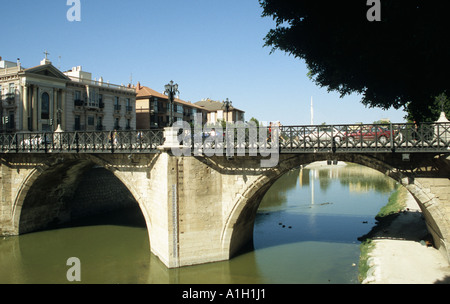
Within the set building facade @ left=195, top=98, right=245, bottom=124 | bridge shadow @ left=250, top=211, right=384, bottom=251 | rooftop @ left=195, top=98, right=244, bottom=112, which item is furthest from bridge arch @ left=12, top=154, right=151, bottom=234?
rooftop @ left=195, top=98, right=244, bottom=112

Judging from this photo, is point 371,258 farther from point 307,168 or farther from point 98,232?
point 307,168

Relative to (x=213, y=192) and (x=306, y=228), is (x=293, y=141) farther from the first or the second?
(x=306, y=228)

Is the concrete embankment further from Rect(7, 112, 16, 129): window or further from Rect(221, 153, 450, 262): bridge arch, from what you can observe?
Rect(7, 112, 16, 129): window

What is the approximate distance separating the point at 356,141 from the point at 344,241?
25.3 ft

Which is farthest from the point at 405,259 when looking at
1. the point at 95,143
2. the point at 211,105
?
the point at 211,105

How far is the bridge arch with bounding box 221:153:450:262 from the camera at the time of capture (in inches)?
499

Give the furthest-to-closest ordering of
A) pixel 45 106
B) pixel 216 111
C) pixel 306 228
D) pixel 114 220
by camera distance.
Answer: pixel 216 111
pixel 45 106
pixel 114 220
pixel 306 228

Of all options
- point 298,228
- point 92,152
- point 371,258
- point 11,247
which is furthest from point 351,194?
point 11,247

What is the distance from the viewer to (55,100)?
3362cm

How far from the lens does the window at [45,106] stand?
32.7 metres

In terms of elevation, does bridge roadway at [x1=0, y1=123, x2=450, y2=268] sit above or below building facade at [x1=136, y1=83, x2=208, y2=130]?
below

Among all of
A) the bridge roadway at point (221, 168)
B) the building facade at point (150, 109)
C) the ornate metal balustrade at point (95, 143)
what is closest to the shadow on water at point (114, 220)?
the bridge roadway at point (221, 168)

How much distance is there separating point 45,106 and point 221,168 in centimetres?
2520

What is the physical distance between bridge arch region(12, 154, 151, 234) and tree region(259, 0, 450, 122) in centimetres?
1195
